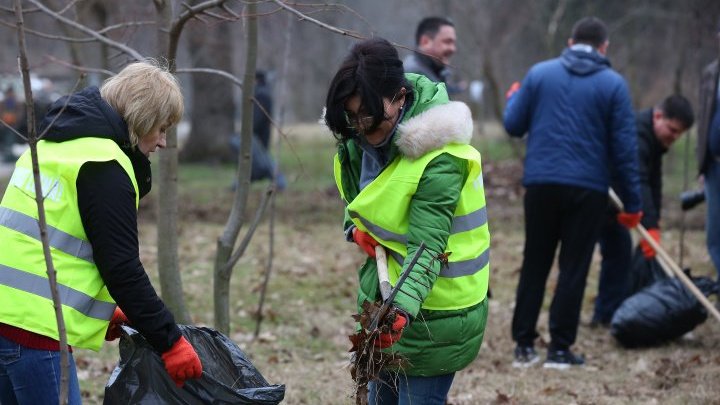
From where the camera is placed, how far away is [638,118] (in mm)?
6828

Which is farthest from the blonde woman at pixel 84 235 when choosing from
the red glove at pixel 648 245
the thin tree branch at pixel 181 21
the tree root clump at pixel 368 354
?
the red glove at pixel 648 245

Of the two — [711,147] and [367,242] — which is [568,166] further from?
[367,242]

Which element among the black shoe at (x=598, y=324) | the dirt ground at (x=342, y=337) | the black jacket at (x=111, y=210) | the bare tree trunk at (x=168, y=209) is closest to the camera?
the black jacket at (x=111, y=210)

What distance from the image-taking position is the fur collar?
9.74 feet

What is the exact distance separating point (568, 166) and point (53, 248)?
3.69m

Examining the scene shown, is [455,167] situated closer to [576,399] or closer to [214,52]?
[576,399]

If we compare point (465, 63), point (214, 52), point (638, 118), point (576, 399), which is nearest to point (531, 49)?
point (465, 63)

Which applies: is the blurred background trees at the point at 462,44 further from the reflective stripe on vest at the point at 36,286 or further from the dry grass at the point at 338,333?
the reflective stripe on vest at the point at 36,286

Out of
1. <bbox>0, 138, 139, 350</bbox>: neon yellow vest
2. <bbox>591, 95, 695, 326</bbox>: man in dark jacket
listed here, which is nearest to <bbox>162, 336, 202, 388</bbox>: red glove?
<bbox>0, 138, 139, 350</bbox>: neon yellow vest

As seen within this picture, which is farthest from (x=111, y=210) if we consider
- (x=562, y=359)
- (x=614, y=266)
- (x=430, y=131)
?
(x=614, y=266)

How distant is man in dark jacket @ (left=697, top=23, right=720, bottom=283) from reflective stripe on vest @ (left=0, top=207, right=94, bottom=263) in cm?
489

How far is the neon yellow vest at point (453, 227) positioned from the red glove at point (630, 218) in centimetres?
314

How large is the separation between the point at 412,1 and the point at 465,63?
317 centimetres

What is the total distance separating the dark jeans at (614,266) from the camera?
22.7 feet
